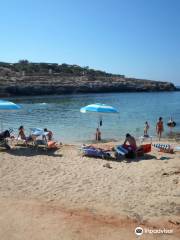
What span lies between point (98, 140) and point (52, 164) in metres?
9.56

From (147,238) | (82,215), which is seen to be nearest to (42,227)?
(82,215)

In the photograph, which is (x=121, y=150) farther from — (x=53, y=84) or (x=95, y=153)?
(x=53, y=84)

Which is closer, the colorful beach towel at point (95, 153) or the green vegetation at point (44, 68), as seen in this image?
the colorful beach towel at point (95, 153)

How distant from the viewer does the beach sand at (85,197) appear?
27.2 ft

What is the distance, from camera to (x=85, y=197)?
10.4 m

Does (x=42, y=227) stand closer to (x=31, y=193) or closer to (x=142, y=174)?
(x=31, y=193)

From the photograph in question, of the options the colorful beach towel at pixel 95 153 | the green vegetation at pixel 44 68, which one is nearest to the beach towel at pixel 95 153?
the colorful beach towel at pixel 95 153

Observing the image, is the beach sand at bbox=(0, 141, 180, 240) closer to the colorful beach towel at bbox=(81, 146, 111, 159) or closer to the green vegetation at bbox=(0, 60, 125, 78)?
the colorful beach towel at bbox=(81, 146, 111, 159)

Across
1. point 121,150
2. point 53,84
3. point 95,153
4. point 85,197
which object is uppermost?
point 53,84

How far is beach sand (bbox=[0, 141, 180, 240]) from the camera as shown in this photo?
828 cm

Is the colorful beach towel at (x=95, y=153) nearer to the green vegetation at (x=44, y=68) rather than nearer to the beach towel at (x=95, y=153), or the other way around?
the beach towel at (x=95, y=153)

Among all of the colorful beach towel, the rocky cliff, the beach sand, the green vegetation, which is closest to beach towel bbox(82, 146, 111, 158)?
the colorful beach towel

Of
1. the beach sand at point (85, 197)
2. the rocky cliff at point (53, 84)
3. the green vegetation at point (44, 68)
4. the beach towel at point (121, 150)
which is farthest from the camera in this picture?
the green vegetation at point (44, 68)

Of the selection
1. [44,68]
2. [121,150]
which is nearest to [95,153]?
[121,150]
